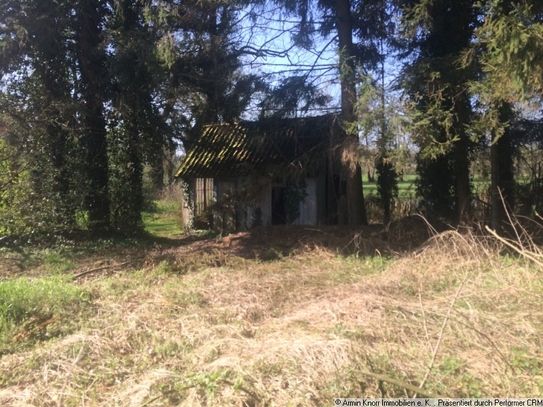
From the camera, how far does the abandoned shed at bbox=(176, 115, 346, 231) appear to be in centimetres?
1515

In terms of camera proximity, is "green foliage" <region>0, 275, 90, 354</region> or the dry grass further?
"green foliage" <region>0, 275, 90, 354</region>

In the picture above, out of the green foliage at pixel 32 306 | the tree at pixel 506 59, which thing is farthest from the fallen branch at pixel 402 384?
the tree at pixel 506 59

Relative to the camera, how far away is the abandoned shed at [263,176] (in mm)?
15148

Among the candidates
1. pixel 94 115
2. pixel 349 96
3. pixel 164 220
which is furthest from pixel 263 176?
pixel 164 220

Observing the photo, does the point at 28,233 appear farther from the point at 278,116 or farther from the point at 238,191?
the point at 278,116

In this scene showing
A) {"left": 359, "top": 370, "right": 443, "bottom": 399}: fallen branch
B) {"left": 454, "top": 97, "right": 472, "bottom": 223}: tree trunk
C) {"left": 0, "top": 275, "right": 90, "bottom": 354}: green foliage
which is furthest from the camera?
{"left": 454, "top": 97, "right": 472, "bottom": 223}: tree trunk

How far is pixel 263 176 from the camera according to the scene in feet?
55.4

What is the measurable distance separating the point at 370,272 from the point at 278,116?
690 cm

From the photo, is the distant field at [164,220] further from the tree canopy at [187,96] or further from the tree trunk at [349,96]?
the tree trunk at [349,96]

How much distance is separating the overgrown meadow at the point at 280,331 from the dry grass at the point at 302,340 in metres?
0.02

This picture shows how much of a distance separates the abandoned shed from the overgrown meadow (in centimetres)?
562

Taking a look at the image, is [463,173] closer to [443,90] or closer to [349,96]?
[443,90]

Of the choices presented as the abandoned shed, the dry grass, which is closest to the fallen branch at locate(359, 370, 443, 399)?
the dry grass

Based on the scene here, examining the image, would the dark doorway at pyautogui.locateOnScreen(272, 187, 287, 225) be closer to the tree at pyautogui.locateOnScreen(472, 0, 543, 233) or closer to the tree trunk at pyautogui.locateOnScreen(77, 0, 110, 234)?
the tree trunk at pyautogui.locateOnScreen(77, 0, 110, 234)
